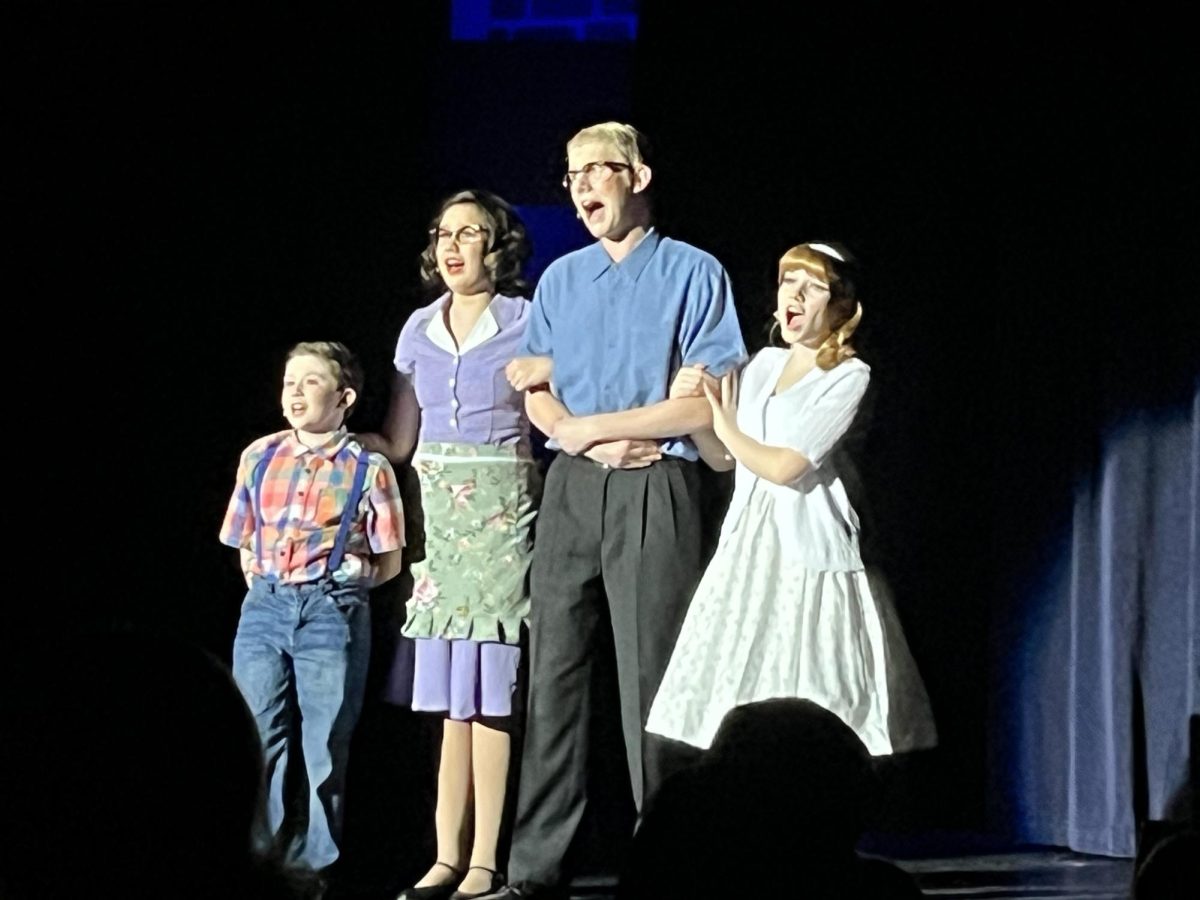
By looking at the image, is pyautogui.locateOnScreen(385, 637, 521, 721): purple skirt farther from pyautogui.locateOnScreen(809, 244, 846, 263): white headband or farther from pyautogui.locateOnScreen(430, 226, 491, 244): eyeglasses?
pyautogui.locateOnScreen(809, 244, 846, 263): white headband

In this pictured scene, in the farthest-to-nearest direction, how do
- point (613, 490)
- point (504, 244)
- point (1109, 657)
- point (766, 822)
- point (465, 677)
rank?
point (1109, 657)
point (504, 244)
point (465, 677)
point (613, 490)
point (766, 822)

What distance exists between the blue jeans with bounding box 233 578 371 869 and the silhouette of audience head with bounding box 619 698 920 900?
1936mm

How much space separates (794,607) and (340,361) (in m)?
1.10

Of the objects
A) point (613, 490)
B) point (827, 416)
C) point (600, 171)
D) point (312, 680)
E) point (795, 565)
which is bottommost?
point (312, 680)

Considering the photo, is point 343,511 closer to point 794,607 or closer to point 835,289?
point 794,607

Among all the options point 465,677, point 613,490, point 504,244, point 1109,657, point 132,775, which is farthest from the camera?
point 1109,657

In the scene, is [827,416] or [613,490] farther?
[827,416]

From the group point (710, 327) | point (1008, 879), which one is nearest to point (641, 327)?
point (710, 327)

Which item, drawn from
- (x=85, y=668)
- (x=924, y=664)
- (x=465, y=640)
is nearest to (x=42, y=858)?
(x=85, y=668)

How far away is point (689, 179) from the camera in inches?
138

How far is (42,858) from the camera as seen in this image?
1210 millimetres

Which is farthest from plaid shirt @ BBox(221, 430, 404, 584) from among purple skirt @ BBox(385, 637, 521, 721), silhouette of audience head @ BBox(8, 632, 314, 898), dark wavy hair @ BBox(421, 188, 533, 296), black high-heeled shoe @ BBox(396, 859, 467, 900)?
silhouette of audience head @ BBox(8, 632, 314, 898)

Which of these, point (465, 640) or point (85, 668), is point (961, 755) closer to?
point (465, 640)

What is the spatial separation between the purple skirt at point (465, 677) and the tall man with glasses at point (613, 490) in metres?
0.07
